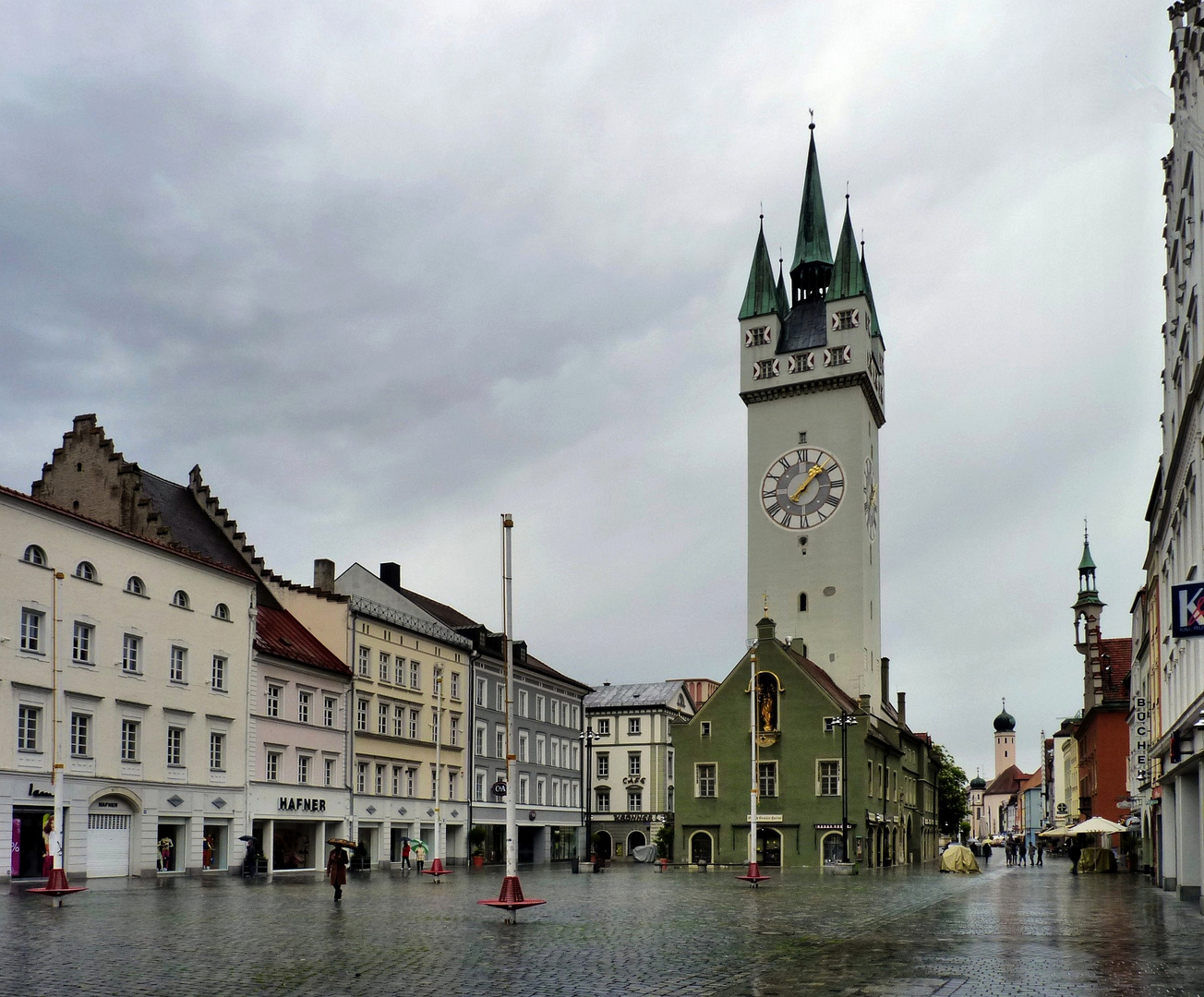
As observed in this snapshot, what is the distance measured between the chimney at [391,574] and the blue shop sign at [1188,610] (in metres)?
57.9

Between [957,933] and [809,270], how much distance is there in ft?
279

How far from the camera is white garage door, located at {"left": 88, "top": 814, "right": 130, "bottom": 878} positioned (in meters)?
46.3

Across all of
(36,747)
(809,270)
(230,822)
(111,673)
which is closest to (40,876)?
(36,747)

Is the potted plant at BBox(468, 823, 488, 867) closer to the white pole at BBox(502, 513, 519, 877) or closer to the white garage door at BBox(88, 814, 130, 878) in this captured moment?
the white garage door at BBox(88, 814, 130, 878)

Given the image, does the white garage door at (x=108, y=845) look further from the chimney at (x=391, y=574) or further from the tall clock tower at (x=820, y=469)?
the tall clock tower at (x=820, y=469)

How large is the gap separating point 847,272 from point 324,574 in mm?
47288

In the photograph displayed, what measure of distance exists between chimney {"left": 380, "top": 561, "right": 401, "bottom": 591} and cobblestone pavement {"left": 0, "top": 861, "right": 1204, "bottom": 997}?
134ft

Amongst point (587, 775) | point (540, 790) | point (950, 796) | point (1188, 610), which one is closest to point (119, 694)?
point (1188, 610)

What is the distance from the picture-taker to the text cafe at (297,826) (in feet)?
187

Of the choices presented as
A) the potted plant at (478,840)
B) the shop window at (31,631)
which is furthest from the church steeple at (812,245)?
the shop window at (31,631)

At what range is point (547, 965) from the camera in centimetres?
1777

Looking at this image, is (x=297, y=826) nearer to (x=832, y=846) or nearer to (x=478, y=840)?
(x=478, y=840)

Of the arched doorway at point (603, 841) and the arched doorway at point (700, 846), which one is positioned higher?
the arched doorway at point (700, 846)

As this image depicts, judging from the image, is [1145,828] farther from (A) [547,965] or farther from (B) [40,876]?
(A) [547,965]
